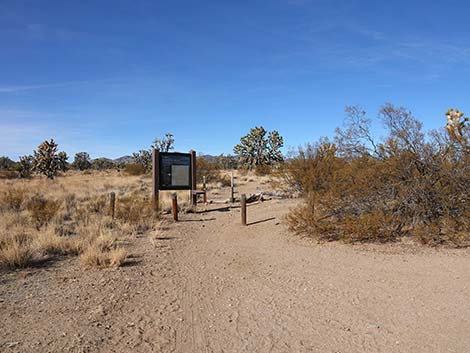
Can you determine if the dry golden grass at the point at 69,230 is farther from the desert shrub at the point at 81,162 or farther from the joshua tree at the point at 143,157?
the desert shrub at the point at 81,162

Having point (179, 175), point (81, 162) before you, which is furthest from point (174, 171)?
point (81, 162)

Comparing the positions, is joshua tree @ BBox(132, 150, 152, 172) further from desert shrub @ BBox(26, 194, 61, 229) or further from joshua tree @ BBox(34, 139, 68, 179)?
desert shrub @ BBox(26, 194, 61, 229)

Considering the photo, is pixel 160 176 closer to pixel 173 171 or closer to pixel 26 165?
pixel 173 171

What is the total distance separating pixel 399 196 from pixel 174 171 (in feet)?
32.7

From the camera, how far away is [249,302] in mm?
5859

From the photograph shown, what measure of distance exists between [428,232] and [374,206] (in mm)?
1333

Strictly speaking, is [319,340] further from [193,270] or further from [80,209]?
[80,209]

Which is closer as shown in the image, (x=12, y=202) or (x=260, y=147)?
(x=12, y=202)

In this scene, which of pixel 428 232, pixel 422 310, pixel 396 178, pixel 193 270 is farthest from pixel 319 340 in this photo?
pixel 396 178

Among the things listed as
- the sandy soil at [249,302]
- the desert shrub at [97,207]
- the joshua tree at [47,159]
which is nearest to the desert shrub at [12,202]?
the desert shrub at [97,207]

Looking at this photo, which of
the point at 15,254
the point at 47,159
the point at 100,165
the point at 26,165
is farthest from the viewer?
the point at 100,165

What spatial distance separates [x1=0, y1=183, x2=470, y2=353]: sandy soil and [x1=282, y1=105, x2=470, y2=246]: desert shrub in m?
0.56

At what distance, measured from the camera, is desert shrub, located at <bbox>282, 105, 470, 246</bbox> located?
29.0 feet

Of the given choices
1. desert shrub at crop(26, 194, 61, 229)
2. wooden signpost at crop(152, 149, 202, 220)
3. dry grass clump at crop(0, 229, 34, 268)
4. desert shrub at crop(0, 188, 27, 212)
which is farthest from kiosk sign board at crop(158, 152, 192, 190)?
dry grass clump at crop(0, 229, 34, 268)
